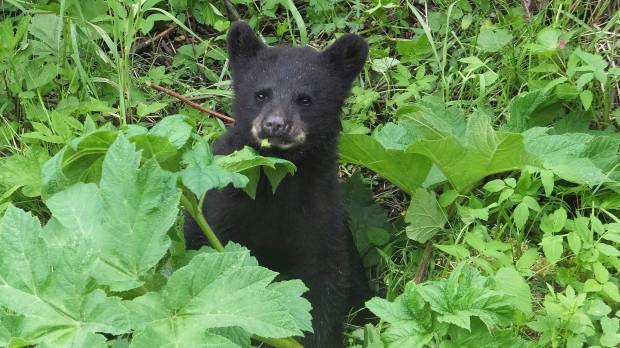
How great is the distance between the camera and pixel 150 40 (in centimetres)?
653

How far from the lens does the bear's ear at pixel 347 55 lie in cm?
472

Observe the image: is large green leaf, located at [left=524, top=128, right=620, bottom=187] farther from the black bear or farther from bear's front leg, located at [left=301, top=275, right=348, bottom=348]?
bear's front leg, located at [left=301, top=275, right=348, bottom=348]

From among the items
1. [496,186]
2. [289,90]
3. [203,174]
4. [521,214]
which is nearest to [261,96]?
[289,90]

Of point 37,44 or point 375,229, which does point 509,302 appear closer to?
point 375,229

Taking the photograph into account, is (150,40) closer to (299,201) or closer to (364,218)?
(364,218)

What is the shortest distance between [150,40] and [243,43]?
77.8 inches

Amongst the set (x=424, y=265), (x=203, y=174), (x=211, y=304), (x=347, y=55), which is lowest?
(x=424, y=265)

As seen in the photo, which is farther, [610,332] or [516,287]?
[516,287]

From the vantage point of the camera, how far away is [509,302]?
10.9ft

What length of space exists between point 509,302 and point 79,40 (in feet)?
11.5

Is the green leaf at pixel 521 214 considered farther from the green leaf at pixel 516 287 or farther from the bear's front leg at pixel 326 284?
the bear's front leg at pixel 326 284

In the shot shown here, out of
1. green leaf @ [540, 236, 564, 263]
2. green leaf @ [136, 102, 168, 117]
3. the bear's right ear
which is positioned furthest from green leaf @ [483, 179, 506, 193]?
green leaf @ [136, 102, 168, 117]

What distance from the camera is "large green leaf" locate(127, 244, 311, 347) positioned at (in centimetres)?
245

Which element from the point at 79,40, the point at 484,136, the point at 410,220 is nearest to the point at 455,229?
the point at 410,220
